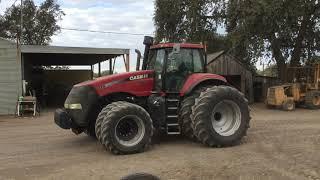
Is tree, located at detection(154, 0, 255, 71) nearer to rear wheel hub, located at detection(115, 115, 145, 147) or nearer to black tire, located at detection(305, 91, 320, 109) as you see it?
black tire, located at detection(305, 91, 320, 109)

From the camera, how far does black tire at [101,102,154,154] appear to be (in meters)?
10.6


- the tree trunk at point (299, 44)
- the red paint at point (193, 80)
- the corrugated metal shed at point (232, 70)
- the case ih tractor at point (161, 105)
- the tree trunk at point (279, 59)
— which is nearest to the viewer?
the case ih tractor at point (161, 105)

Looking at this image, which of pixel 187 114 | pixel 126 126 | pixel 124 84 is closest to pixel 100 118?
pixel 126 126

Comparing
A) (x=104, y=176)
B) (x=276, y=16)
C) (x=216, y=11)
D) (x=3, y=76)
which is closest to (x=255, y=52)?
(x=276, y=16)

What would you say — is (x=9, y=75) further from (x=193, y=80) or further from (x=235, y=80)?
(x=193, y=80)

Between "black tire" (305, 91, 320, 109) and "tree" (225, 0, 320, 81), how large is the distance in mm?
A: 3263

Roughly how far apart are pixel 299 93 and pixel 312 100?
81cm

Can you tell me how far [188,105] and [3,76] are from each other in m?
14.0

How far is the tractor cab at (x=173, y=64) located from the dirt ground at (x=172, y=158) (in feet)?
4.62

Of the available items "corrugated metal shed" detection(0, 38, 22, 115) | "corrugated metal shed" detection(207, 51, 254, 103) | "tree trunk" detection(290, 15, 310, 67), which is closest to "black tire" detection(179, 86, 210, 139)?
"corrugated metal shed" detection(0, 38, 22, 115)

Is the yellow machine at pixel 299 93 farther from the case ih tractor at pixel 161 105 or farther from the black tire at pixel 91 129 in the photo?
the black tire at pixel 91 129

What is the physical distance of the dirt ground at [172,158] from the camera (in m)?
8.91

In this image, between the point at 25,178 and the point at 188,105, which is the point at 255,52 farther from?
the point at 25,178

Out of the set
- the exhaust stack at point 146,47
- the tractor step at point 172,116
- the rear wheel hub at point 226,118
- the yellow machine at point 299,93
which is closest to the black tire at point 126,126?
the tractor step at point 172,116
